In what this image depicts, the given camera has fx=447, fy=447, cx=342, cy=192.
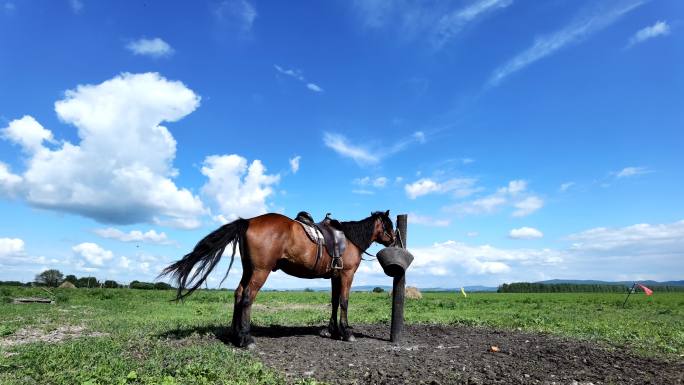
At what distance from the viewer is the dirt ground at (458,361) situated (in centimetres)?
650

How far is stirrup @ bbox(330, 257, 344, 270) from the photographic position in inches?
381

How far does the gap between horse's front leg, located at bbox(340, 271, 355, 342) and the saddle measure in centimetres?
31

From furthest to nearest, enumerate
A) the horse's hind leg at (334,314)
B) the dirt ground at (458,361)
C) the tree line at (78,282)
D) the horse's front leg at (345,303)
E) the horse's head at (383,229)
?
the tree line at (78,282), the horse's head at (383,229), the horse's hind leg at (334,314), the horse's front leg at (345,303), the dirt ground at (458,361)

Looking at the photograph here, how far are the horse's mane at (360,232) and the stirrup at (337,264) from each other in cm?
65

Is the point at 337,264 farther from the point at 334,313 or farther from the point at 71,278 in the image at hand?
the point at 71,278

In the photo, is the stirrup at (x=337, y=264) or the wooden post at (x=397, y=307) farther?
the wooden post at (x=397, y=307)

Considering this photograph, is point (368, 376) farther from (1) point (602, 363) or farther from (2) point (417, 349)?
(1) point (602, 363)

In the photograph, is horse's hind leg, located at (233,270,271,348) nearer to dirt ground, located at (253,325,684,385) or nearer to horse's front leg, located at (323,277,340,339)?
dirt ground, located at (253,325,684,385)

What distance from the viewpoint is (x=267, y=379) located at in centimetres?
602

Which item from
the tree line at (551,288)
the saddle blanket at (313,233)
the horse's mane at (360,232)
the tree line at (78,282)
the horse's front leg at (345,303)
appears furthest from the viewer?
the tree line at (551,288)

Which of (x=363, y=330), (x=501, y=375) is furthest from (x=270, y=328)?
(x=501, y=375)

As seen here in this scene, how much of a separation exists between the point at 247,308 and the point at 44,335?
5858 mm

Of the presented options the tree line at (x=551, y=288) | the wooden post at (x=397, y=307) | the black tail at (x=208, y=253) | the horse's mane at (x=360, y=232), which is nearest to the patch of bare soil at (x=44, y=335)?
the black tail at (x=208, y=253)

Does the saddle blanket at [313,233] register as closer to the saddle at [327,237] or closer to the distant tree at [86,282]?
the saddle at [327,237]
